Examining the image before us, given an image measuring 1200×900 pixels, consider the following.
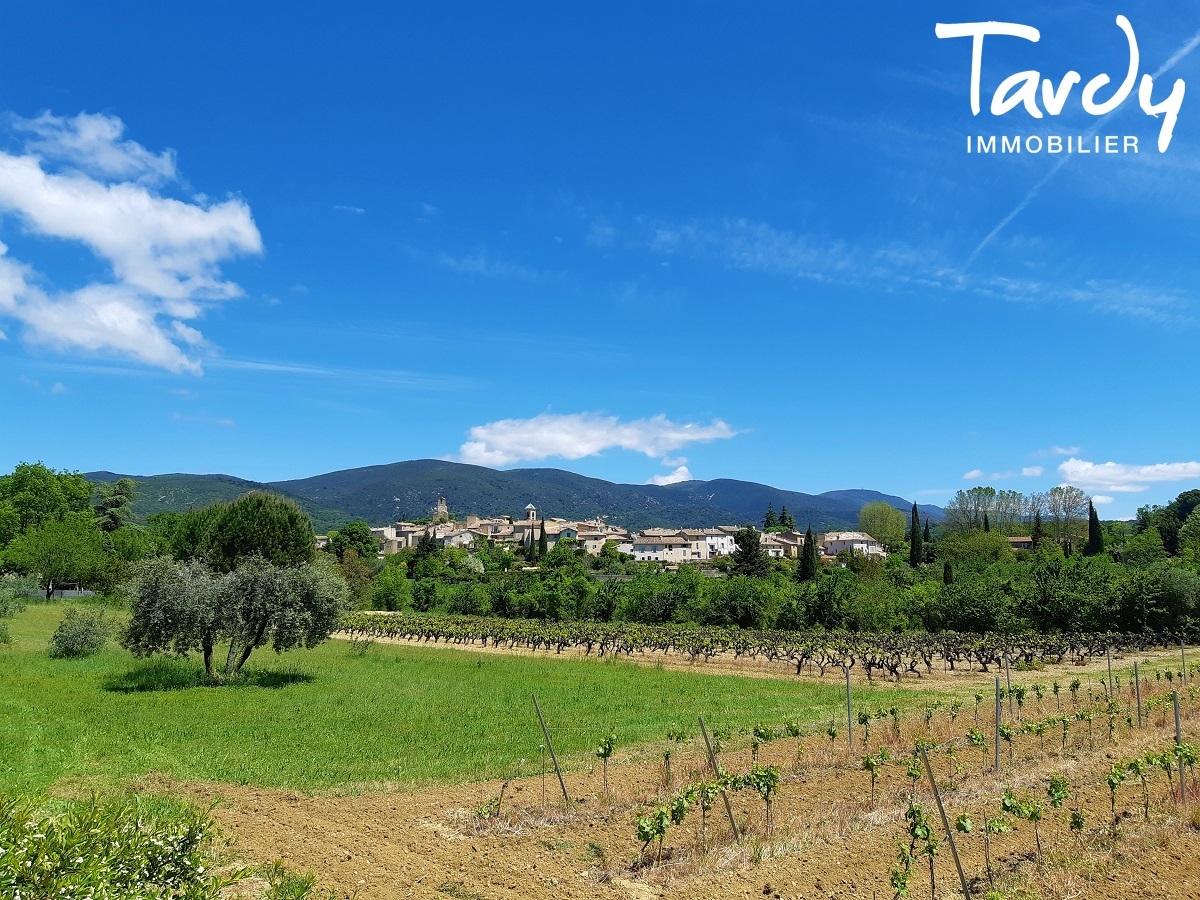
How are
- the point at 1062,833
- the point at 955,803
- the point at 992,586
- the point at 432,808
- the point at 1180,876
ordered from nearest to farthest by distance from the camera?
1. the point at 1180,876
2. the point at 1062,833
3. the point at 955,803
4. the point at 432,808
5. the point at 992,586

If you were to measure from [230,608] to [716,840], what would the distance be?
2559 cm

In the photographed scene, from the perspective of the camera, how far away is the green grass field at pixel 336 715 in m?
15.9

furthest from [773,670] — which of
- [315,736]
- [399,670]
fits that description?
[315,736]

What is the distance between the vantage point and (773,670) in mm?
43656

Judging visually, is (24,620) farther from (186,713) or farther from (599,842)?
(599,842)

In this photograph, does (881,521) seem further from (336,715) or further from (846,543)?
(336,715)

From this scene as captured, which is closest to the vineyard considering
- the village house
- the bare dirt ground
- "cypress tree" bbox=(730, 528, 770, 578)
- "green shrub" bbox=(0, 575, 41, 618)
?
"green shrub" bbox=(0, 575, 41, 618)

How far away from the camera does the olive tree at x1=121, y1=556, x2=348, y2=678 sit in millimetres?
28656

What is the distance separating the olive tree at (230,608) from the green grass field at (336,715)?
1.54m

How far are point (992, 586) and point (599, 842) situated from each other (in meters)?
64.8

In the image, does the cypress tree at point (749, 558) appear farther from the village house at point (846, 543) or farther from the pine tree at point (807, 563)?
the village house at point (846, 543)

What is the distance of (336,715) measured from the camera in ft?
76.5

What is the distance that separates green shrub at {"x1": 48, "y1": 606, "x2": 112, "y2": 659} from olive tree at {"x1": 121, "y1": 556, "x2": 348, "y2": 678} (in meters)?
5.72

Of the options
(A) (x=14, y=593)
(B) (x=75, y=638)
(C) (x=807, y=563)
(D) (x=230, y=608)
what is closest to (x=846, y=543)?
(C) (x=807, y=563)
